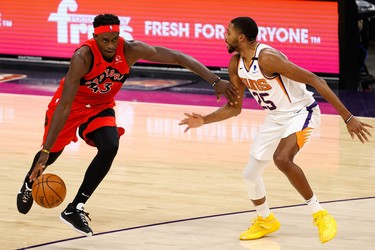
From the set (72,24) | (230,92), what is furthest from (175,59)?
(72,24)

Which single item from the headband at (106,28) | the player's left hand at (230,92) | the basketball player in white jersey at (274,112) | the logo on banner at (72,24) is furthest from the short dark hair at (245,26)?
the logo on banner at (72,24)

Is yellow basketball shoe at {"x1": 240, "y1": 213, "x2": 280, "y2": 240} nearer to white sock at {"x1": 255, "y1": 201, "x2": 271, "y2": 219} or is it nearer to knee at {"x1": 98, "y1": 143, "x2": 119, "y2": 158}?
white sock at {"x1": 255, "y1": 201, "x2": 271, "y2": 219}

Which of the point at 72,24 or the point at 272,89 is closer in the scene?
the point at 272,89

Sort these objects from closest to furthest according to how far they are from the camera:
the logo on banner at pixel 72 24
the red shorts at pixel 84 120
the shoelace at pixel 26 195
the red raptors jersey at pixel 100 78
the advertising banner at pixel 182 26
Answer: the red raptors jersey at pixel 100 78 < the red shorts at pixel 84 120 < the shoelace at pixel 26 195 < the advertising banner at pixel 182 26 < the logo on banner at pixel 72 24

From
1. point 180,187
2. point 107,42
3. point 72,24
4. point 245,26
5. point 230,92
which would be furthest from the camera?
point 72,24

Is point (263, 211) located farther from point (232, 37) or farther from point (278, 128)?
point (232, 37)

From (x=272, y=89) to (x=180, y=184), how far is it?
2.08 m

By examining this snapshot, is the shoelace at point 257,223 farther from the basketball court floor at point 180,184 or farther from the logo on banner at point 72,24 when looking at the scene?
Answer: the logo on banner at point 72,24

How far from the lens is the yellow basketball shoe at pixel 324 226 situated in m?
6.46

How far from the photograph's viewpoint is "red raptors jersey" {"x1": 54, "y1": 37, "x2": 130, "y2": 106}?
6852mm

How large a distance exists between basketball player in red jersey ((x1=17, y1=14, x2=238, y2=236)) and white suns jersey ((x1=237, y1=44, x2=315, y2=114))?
0.21 meters

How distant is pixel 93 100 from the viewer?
7.14 meters

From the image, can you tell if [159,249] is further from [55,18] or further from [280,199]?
[55,18]

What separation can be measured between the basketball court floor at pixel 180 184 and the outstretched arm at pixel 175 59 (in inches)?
39.6
